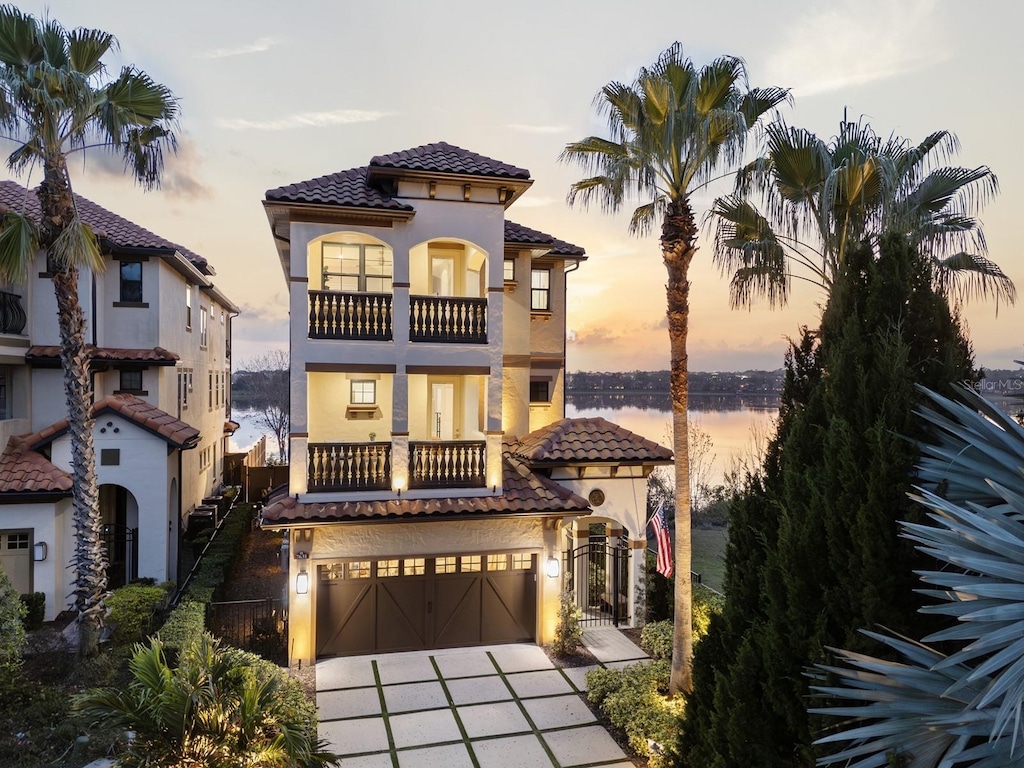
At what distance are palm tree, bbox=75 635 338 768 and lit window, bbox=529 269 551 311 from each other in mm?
12160

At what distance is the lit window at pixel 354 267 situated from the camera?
14297mm

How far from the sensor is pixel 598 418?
1497 centimetres

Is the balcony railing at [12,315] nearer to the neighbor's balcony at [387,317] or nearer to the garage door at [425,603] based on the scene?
the neighbor's balcony at [387,317]

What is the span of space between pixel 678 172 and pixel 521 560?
8.53 m

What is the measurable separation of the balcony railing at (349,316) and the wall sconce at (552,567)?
19.7 ft

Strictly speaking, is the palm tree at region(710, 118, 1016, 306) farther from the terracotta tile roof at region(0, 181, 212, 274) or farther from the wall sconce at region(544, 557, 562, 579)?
the terracotta tile roof at region(0, 181, 212, 274)

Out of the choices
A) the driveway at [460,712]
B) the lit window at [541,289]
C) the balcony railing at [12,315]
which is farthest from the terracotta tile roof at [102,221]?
the driveway at [460,712]

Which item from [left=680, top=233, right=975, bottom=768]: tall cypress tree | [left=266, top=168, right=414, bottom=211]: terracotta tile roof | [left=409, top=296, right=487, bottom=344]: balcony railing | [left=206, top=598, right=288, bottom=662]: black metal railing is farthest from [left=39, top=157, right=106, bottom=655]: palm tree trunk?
[left=680, top=233, right=975, bottom=768]: tall cypress tree

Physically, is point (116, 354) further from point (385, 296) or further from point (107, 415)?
point (385, 296)

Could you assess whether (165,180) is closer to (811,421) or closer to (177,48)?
(177,48)

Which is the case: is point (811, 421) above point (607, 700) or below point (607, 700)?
above

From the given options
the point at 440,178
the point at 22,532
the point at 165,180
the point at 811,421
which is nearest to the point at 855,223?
the point at 811,421

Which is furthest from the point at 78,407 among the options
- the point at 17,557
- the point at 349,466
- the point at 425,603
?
the point at 425,603

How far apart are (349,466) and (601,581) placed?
330 inches
